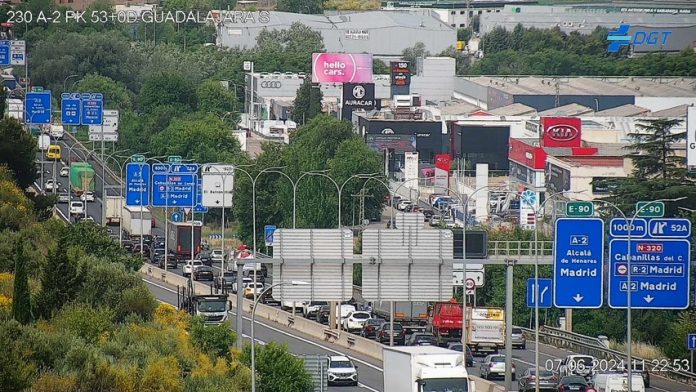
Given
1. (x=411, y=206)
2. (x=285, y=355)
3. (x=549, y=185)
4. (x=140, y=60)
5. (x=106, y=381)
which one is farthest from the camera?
(x=140, y=60)

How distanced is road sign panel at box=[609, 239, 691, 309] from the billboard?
5301 inches

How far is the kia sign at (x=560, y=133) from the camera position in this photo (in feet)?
461

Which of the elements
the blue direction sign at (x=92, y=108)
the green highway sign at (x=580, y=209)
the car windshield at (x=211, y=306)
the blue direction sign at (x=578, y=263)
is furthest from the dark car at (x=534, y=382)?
the blue direction sign at (x=92, y=108)

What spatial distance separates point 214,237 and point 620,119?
50643 millimetres

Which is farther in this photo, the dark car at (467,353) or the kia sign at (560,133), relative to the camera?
the kia sign at (560,133)

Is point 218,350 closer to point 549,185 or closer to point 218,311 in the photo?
point 218,311

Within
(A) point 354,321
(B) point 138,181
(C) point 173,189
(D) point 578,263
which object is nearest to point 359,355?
(A) point 354,321

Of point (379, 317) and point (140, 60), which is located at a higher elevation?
point (140, 60)

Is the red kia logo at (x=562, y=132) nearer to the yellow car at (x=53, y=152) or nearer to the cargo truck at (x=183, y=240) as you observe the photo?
the yellow car at (x=53, y=152)

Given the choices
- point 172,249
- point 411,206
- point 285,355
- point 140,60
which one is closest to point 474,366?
point 285,355

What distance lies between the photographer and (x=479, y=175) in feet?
439

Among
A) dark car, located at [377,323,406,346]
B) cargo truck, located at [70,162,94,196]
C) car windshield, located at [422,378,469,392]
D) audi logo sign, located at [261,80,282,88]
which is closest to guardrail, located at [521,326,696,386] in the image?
dark car, located at [377,323,406,346]

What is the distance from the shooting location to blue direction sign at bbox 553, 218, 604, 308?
5581cm

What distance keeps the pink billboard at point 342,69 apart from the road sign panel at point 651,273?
Result: 131 meters
